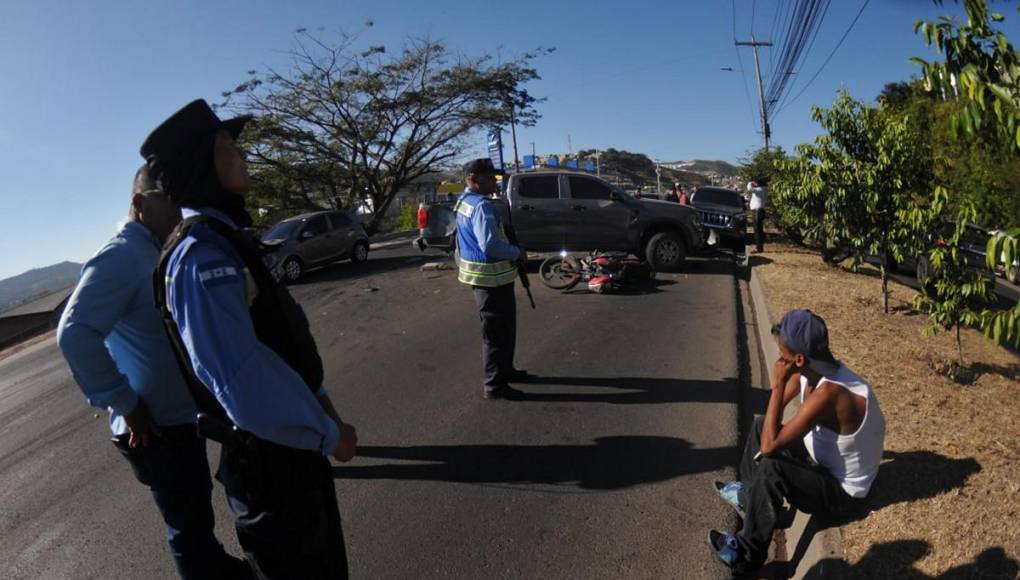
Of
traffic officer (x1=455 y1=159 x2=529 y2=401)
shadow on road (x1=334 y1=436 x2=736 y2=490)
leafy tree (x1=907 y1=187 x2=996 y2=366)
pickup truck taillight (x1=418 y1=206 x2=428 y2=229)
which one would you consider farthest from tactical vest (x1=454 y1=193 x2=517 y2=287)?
pickup truck taillight (x1=418 y1=206 x2=428 y2=229)

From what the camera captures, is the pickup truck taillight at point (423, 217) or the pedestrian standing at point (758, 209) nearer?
the pickup truck taillight at point (423, 217)

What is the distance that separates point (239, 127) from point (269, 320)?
2.27 ft

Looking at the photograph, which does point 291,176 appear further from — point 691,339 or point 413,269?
point 691,339

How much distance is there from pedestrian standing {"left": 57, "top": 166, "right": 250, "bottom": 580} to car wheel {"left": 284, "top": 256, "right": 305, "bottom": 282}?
11525mm

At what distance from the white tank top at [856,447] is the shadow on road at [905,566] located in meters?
0.27

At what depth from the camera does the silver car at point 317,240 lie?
45.7ft

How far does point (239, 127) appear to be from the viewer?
78.5 inches

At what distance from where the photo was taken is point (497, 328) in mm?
5109

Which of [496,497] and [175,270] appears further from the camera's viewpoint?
[496,497]

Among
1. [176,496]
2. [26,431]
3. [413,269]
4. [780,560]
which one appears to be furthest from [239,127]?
[413,269]

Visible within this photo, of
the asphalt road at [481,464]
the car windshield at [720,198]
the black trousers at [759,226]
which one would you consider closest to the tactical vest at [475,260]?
the asphalt road at [481,464]

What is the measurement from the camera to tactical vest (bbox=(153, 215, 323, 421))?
1689 mm

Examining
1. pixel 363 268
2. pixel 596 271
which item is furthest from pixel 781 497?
pixel 363 268

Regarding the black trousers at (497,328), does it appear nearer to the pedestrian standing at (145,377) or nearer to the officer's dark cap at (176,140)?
the pedestrian standing at (145,377)
